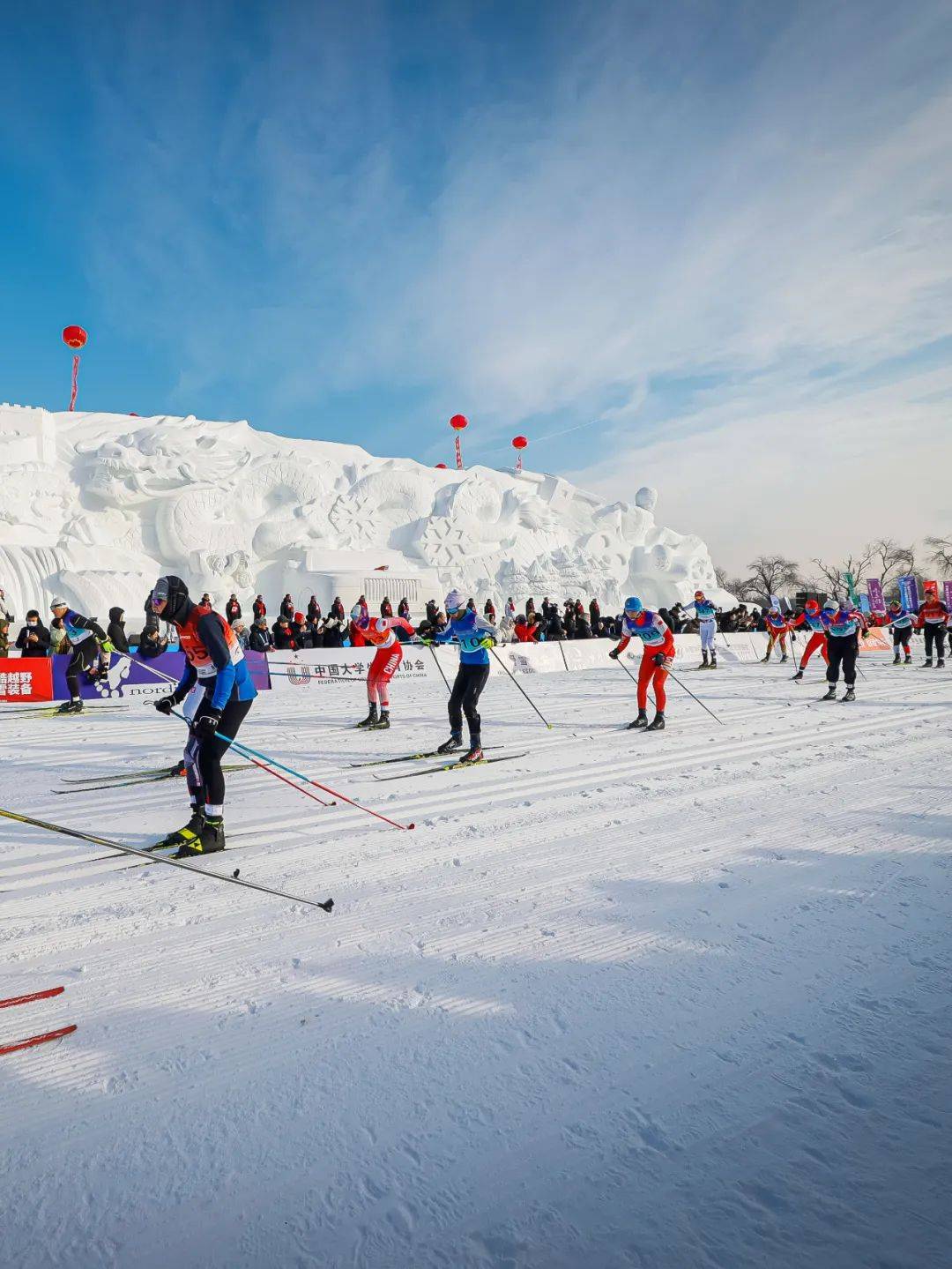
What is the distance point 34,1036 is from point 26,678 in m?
13.1

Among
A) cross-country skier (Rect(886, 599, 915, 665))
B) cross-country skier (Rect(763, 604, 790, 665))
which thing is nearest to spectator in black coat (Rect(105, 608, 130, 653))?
cross-country skier (Rect(763, 604, 790, 665))

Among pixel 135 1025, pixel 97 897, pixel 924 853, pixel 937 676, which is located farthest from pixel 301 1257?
pixel 937 676

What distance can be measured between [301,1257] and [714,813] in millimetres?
4088

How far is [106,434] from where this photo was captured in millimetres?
41812

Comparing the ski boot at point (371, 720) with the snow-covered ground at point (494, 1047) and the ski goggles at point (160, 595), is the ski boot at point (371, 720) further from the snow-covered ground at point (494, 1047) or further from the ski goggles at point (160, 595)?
the ski goggles at point (160, 595)

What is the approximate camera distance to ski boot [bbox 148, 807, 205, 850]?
14.3 ft

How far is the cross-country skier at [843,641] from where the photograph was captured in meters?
11.3

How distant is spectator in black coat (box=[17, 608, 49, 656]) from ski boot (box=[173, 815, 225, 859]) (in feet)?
38.7

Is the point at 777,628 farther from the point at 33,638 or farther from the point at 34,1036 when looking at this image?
the point at 34,1036

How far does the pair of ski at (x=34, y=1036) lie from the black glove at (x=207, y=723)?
1931 mm

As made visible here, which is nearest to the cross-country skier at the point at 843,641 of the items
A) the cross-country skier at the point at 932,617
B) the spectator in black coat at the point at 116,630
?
the cross-country skier at the point at 932,617

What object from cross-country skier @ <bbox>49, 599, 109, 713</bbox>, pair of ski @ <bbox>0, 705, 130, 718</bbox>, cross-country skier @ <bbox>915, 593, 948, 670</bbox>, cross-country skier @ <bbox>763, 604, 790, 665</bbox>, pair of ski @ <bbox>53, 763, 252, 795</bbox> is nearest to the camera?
pair of ski @ <bbox>53, 763, 252, 795</bbox>

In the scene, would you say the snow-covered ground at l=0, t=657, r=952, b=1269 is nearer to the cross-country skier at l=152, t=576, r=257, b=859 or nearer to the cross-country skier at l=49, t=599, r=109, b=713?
the cross-country skier at l=152, t=576, r=257, b=859

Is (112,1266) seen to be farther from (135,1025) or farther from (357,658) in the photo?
(357,658)
